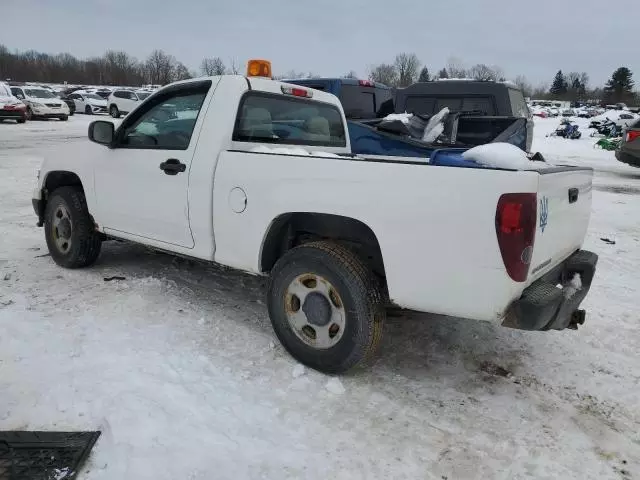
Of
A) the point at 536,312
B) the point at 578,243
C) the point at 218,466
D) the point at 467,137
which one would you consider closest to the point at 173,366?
the point at 218,466

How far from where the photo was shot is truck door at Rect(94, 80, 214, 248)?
3.68 m

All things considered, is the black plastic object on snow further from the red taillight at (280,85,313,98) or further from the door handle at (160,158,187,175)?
the red taillight at (280,85,313,98)

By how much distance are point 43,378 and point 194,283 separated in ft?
5.82

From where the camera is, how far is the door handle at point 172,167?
362cm

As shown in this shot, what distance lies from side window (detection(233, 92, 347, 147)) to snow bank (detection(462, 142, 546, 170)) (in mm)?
1609

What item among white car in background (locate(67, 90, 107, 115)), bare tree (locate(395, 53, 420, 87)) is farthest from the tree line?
white car in background (locate(67, 90, 107, 115))

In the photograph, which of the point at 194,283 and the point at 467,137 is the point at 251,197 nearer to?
the point at 194,283

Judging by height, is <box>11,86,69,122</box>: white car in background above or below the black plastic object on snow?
above

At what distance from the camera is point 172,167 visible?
12.0 ft

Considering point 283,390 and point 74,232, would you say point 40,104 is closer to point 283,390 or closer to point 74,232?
point 74,232

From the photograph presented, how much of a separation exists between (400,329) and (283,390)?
1.27 meters

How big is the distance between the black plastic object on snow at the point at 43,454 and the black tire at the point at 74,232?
248 centimetres

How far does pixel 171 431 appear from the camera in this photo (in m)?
2.50

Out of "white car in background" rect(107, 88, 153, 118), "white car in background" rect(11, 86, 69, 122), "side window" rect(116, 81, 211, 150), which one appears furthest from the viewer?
"white car in background" rect(107, 88, 153, 118)
